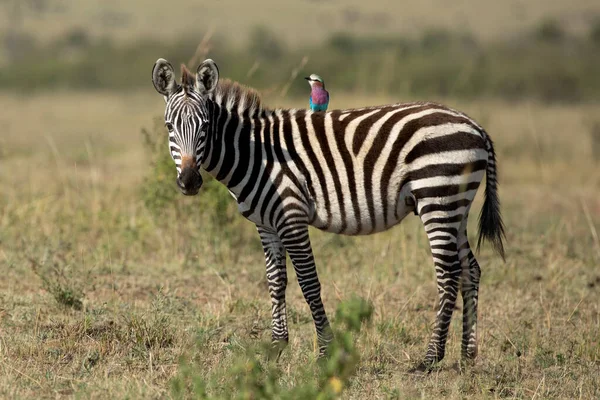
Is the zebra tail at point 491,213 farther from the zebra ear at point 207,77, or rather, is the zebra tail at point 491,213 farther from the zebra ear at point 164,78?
the zebra ear at point 164,78

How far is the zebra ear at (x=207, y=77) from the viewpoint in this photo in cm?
654

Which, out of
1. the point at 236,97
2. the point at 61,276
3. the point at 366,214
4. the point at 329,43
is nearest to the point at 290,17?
the point at 329,43

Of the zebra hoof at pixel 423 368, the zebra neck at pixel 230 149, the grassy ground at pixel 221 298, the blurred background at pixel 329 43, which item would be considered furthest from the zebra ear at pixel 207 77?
the blurred background at pixel 329 43

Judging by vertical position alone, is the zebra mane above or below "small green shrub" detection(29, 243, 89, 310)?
above

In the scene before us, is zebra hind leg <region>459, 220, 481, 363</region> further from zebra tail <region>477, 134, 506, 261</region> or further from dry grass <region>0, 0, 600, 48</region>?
dry grass <region>0, 0, 600, 48</region>

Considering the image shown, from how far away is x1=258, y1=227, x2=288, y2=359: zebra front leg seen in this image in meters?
6.99

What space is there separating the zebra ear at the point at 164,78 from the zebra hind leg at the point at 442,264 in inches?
82.0

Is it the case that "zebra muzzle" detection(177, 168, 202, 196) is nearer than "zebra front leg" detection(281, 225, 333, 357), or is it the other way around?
"zebra muzzle" detection(177, 168, 202, 196)

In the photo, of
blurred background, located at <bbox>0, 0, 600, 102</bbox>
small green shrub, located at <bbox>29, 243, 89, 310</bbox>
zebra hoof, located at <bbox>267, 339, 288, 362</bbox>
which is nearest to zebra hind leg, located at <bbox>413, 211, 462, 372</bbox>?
zebra hoof, located at <bbox>267, 339, 288, 362</bbox>

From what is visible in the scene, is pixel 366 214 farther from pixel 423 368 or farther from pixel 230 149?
pixel 423 368

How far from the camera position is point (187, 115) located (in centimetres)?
633

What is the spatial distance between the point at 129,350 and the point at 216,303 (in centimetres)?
162

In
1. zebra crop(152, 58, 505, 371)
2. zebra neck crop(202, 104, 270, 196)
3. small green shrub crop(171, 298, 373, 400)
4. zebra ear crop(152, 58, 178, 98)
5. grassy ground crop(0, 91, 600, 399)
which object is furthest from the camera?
zebra neck crop(202, 104, 270, 196)

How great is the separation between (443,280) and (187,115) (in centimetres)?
227
